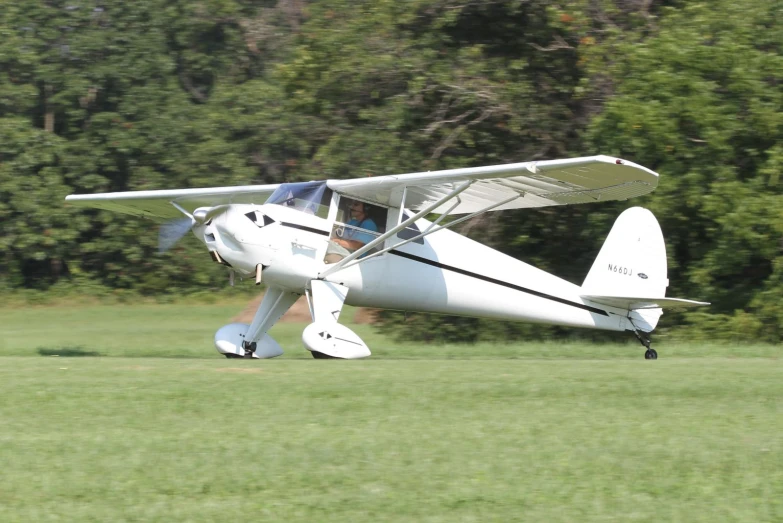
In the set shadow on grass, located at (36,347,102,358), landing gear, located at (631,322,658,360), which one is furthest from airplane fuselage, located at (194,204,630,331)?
shadow on grass, located at (36,347,102,358)

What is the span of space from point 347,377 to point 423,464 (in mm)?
3000

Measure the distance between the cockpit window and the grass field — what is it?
298cm

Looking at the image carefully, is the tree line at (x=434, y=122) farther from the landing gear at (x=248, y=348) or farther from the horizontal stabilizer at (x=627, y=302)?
the landing gear at (x=248, y=348)

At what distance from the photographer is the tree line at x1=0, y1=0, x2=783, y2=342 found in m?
18.4

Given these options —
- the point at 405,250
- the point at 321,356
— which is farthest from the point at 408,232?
the point at 321,356

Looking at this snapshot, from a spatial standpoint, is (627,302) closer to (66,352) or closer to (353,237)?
(353,237)

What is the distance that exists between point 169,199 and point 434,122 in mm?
7743

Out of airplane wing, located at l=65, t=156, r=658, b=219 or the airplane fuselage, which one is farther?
the airplane fuselage

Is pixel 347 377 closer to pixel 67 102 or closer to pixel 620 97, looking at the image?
pixel 620 97

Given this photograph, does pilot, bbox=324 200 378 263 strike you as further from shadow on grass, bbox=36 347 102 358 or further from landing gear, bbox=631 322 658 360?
landing gear, bbox=631 322 658 360

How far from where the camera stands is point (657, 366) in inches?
403

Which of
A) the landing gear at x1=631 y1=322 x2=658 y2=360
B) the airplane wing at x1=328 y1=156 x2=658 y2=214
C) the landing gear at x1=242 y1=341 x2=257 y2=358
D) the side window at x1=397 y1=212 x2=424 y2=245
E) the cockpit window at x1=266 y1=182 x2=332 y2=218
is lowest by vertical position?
the landing gear at x1=242 y1=341 x2=257 y2=358

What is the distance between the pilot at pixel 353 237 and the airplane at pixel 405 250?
0.05 ft

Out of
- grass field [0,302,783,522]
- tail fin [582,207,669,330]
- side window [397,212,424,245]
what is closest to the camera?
grass field [0,302,783,522]
